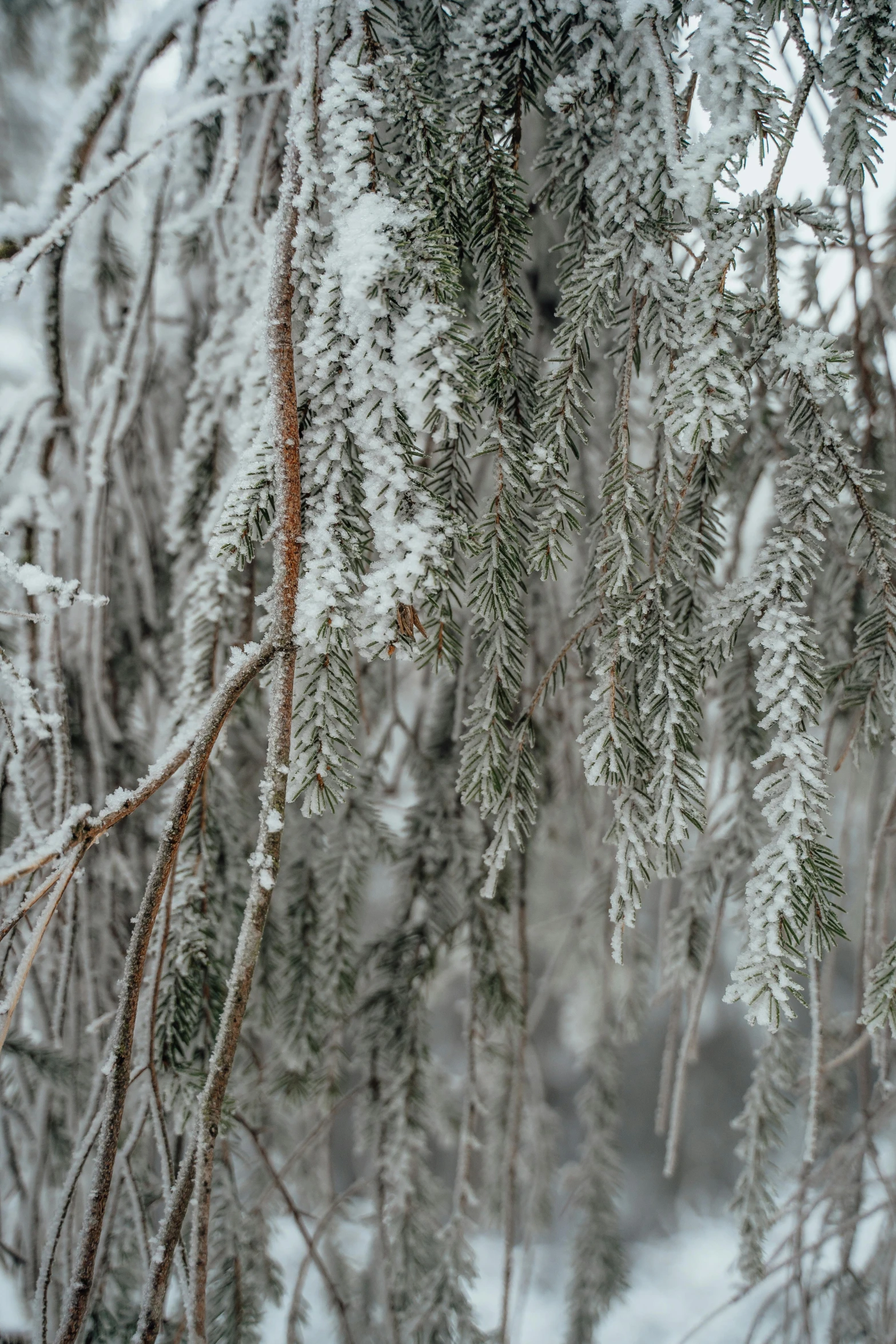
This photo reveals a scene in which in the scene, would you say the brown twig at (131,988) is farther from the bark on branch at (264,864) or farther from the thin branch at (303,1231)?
the thin branch at (303,1231)

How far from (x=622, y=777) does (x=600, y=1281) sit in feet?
4.52

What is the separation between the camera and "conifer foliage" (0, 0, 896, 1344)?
474 millimetres

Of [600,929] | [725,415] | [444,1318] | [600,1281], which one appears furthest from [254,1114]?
[725,415]

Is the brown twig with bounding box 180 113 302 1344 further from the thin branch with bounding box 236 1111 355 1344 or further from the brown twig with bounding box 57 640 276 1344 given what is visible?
the thin branch with bounding box 236 1111 355 1344

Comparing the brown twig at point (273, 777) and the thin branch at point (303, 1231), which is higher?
the brown twig at point (273, 777)

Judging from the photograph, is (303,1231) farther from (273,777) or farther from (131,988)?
(273,777)

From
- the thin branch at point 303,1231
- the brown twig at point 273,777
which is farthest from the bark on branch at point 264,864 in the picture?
the thin branch at point 303,1231

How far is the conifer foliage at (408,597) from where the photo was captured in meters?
0.47

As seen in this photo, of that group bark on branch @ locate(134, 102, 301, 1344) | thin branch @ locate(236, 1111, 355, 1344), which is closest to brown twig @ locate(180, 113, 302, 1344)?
bark on branch @ locate(134, 102, 301, 1344)

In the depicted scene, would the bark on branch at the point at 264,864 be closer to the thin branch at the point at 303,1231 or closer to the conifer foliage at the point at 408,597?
the conifer foliage at the point at 408,597

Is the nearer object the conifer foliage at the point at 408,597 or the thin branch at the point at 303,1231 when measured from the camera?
the conifer foliage at the point at 408,597

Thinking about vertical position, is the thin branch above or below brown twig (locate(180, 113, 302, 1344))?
below

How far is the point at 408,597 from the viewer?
0.47 m

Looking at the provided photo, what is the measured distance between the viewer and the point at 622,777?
19.4 inches
